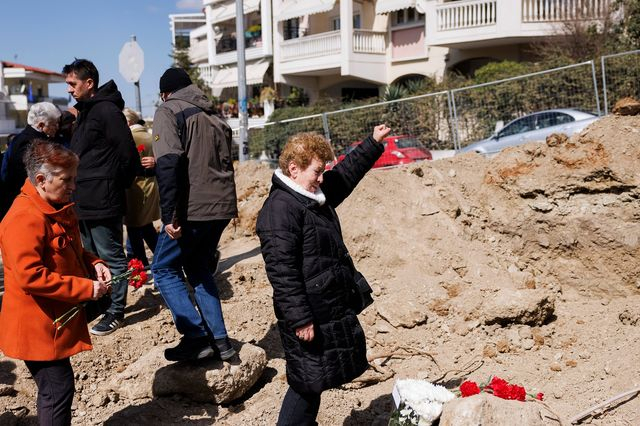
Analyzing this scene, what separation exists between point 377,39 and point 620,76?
54.2 ft

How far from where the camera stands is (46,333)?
3.23 m

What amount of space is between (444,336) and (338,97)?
24183mm

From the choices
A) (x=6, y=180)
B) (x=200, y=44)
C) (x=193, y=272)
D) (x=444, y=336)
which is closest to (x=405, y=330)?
(x=444, y=336)

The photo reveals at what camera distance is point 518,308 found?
206 inches

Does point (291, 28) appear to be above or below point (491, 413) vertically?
above

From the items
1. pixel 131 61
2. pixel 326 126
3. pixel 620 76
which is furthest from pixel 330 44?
pixel 131 61

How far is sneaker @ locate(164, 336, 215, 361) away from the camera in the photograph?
4.25 metres

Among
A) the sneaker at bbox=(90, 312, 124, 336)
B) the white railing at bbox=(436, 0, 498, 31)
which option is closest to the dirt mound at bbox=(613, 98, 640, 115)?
the sneaker at bbox=(90, 312, 124, 336)

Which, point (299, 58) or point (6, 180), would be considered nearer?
point (6, 180)

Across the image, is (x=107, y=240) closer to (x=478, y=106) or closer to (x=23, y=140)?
(x=23, y=140)

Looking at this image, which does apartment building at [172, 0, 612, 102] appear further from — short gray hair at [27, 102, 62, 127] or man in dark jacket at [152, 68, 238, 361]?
man in dark jacket at [152, 68, 238, 361]

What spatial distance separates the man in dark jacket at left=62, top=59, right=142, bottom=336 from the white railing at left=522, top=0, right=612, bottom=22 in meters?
18.2

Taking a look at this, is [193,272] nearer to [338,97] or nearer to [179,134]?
[179,134]

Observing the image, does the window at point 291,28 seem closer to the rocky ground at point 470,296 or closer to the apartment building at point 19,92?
the apartment building at point 19,92
